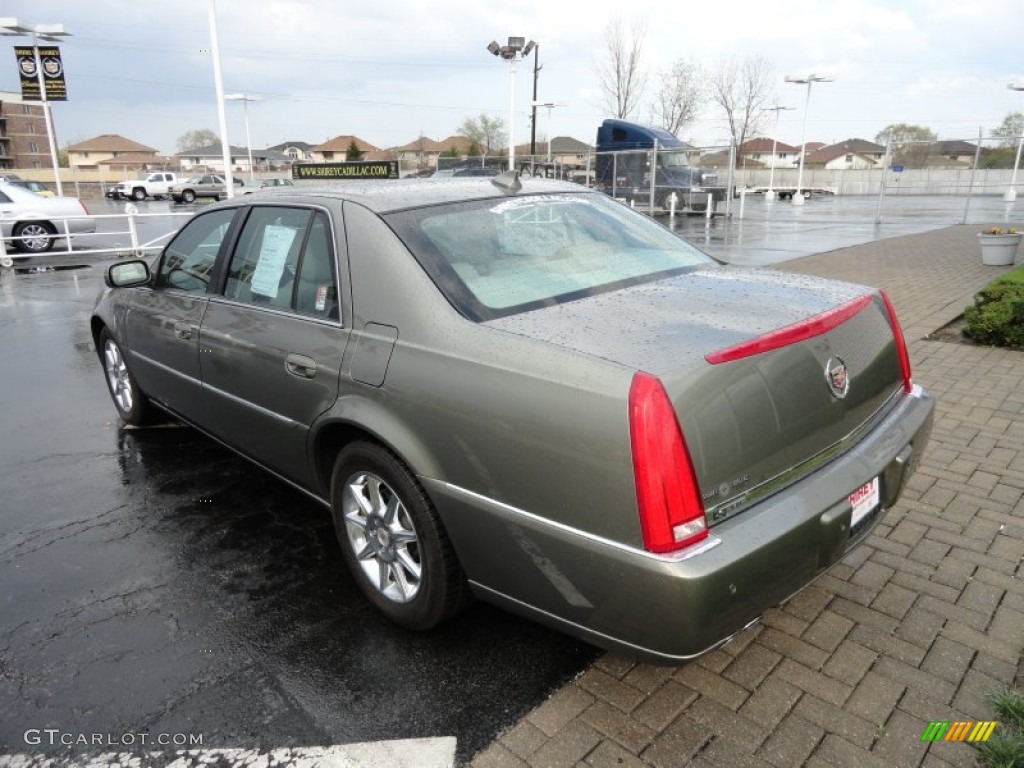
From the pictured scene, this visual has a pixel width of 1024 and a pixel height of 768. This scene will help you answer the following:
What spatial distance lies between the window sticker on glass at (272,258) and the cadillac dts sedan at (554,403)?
0.05 feet

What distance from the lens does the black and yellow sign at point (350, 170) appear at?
69.0 feet

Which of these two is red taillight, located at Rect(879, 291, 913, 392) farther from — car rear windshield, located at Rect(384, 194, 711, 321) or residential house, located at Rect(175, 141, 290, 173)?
residential house, located at Rect(175, 141, 290, 173)

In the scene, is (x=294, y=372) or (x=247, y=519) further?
(x=247, y=519)

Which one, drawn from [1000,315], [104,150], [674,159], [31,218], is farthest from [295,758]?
[104,150]

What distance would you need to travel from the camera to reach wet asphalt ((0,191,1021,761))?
2.42 m

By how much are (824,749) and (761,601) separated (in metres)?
0.51

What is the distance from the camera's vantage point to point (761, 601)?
7.00 feet

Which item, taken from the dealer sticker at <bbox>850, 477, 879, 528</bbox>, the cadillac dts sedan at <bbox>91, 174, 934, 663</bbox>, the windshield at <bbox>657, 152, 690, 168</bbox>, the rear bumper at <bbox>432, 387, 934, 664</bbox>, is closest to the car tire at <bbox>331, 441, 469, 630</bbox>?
the cadillac dts sedan at <bbox>91, 174, 934, 663</bbox>

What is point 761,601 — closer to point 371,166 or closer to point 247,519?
point 247,519

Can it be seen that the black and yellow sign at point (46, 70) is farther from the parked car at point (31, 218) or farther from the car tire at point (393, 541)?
the car tire at point (393, 541)

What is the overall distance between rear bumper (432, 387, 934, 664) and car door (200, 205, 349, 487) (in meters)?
0.85

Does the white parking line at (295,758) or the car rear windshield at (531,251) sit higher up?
the car rear windshield at (531,251)

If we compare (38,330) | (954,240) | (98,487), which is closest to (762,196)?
(954,240)

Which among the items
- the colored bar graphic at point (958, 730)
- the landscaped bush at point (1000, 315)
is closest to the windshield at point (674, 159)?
the landscaped bush at point (1000, 315)
